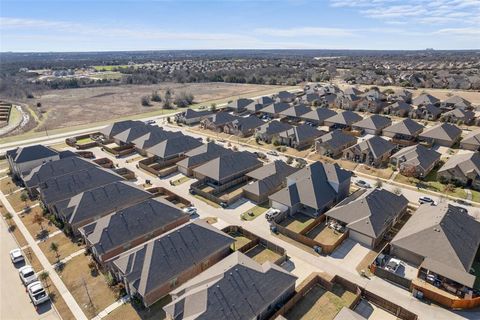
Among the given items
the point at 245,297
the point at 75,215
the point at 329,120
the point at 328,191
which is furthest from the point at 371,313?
the point at 329,120

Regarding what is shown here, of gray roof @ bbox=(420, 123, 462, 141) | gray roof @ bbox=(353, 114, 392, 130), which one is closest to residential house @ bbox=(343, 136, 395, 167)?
gray roof @ bbox=(420, 123, 462, 141)

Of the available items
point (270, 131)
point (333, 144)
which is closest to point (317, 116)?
point (270, 131)

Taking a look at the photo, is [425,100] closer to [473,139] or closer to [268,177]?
[473,139]

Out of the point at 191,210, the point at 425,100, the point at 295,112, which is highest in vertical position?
the point at 425,100

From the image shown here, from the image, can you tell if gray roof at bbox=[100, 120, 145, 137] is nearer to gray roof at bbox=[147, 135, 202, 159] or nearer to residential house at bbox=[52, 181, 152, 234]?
gray roof at bbox=[147, 135, 202, 159]

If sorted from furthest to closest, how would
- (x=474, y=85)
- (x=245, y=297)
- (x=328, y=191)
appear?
(x=474, y=85) < (x=328, y=191) < (x=245, y=297)

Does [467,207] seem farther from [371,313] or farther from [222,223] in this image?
[222,223]
